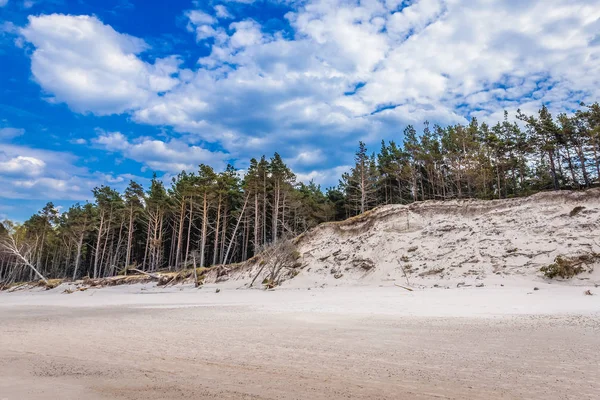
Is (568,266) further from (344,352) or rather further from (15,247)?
(15,247)

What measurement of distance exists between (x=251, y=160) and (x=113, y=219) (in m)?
26.1

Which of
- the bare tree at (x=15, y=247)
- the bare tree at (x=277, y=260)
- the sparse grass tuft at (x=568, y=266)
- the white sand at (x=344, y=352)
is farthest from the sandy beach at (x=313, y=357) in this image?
the bare tree at (x=15, y=247)

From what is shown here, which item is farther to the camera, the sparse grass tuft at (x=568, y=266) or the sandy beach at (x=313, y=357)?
the sparse grass tuft at (x=568, y=266)

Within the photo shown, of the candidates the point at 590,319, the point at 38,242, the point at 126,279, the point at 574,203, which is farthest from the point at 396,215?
the point at 38,242

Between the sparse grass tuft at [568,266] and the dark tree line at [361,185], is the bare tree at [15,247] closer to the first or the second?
the dark tree line at [361,185]

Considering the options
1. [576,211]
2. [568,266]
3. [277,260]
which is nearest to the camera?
[568,266]

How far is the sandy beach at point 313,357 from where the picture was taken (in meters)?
3.39

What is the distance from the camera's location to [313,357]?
475cm

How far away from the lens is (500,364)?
13.8ft

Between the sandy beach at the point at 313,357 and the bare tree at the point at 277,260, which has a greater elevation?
the bare tree at the point at 277,260

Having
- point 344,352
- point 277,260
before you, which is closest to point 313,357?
point 344,352

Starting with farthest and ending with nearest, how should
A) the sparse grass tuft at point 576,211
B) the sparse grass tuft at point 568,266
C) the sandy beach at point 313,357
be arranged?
1. the sparse grass tuft at point 576,211
2. the sparse grass tuft at point 568,266
3. the sandy beach at point 313,357

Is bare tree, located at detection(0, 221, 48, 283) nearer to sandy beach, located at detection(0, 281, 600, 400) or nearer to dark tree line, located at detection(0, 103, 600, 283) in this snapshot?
dark tree line, located at detection(0, 103, 600, 283)

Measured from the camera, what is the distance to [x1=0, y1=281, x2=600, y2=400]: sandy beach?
3395 mm
